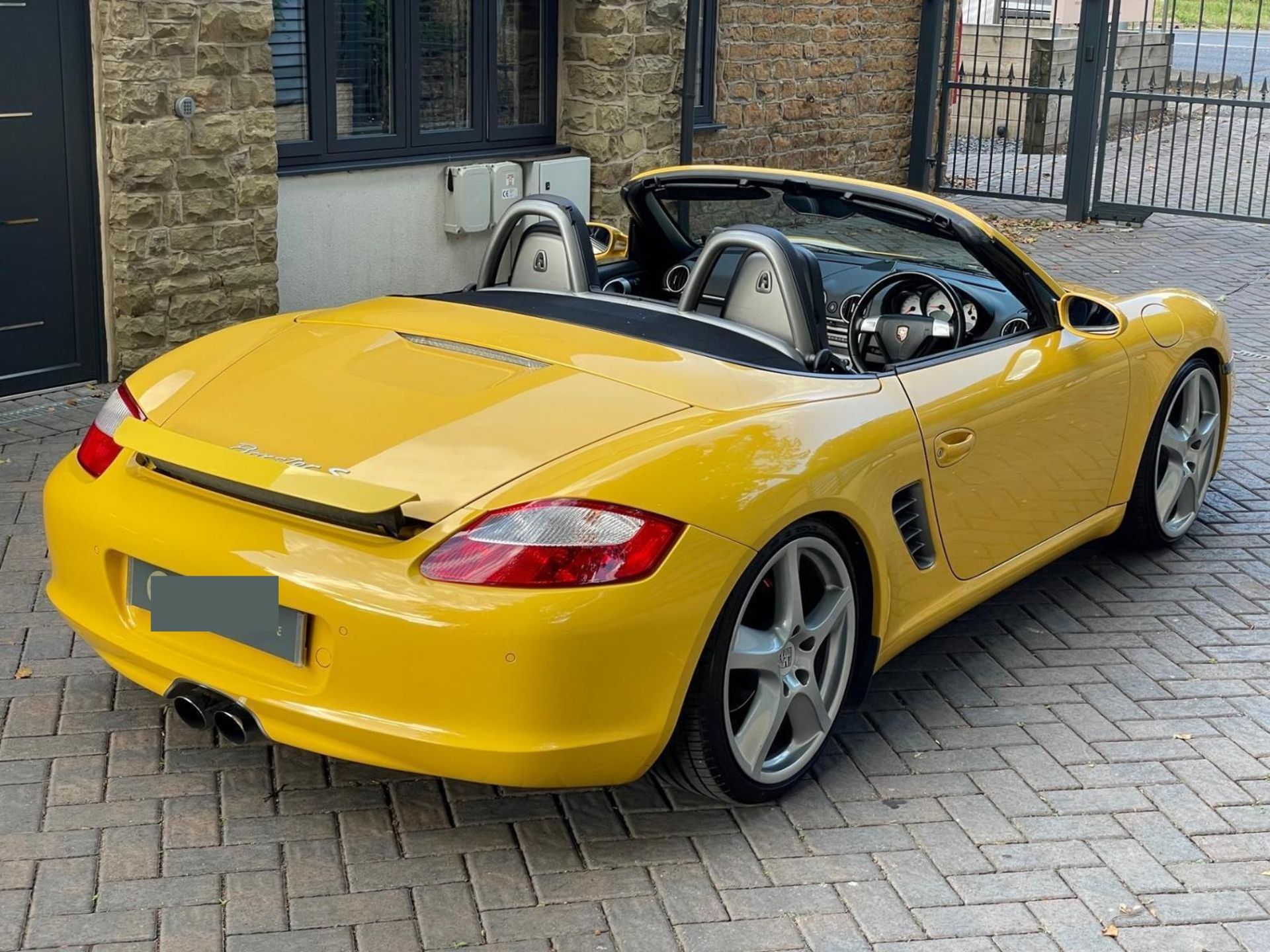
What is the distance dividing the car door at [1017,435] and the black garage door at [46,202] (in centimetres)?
473

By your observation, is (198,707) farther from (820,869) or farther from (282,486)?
(820,869)

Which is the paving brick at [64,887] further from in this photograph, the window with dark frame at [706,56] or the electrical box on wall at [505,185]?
the window with dark frame at [706,56]

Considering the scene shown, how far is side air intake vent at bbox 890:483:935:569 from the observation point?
4.00 meters

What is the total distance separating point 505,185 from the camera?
9.91m

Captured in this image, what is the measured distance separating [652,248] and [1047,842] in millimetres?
2583

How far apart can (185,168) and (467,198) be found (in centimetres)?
228

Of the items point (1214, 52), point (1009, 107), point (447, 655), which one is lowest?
point (447, 655)

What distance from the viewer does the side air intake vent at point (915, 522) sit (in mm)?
3998

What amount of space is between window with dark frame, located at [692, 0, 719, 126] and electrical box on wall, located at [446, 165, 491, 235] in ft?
10.0

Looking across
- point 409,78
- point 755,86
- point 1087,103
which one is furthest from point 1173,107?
point 409,78

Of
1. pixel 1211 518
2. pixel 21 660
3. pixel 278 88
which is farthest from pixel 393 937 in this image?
pixel 278 88

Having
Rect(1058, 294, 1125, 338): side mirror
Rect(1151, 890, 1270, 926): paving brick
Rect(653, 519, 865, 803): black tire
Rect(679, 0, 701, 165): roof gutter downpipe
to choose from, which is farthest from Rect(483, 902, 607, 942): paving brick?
Rect(679, 0, 701, 165): roof gutter downpipe

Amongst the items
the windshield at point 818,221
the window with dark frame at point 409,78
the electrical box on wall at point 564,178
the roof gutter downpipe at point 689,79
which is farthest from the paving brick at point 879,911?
the roof gutter downpipe at point 689,79

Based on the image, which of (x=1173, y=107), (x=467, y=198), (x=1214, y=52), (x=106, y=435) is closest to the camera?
(x=106, y=435)
